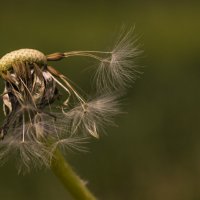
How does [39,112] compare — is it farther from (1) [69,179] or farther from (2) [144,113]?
(2) [144,113]

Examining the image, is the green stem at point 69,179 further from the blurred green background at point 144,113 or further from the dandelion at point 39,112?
the blurred green background at point 144,113

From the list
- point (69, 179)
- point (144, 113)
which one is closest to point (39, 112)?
point (69, 179)

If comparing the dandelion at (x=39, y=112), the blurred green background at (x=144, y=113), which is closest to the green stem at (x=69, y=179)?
the dandelion at (x=39, y=112)

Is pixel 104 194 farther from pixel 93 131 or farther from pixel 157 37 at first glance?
pixel 157 37

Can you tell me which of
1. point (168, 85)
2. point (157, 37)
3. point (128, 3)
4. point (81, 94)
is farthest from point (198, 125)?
point (128, 3)

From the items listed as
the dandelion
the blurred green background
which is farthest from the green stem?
the blurred green background

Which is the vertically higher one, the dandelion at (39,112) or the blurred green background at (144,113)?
the dandelion at (39,112)

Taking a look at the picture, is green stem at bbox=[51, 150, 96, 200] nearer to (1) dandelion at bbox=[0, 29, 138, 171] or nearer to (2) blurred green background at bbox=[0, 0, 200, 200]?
(1) dandelion at bbox=[0, 29, 138, 171]
